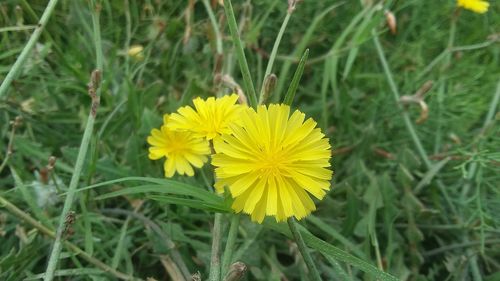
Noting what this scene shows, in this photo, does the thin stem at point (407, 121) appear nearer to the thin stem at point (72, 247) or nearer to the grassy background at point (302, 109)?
the grassy background at point (302, 109)

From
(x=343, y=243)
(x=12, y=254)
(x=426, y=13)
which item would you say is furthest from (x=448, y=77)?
(x=12, y=254)

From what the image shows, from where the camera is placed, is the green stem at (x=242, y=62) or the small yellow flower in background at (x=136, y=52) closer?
the green stem at (x=242, y=62)

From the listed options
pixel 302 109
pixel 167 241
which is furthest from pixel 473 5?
pixel 167 241

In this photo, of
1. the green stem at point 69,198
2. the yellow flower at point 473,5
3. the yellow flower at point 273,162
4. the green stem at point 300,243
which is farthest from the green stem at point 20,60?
the yellow flower at point 473,5

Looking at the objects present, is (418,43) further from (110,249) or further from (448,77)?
(110,249)

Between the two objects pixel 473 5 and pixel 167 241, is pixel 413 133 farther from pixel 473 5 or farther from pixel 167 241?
pixel 167 241

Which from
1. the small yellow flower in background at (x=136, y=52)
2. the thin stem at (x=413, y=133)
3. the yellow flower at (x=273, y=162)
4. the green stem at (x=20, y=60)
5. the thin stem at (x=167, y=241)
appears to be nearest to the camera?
the yellow flower at (x=273, y=162)
